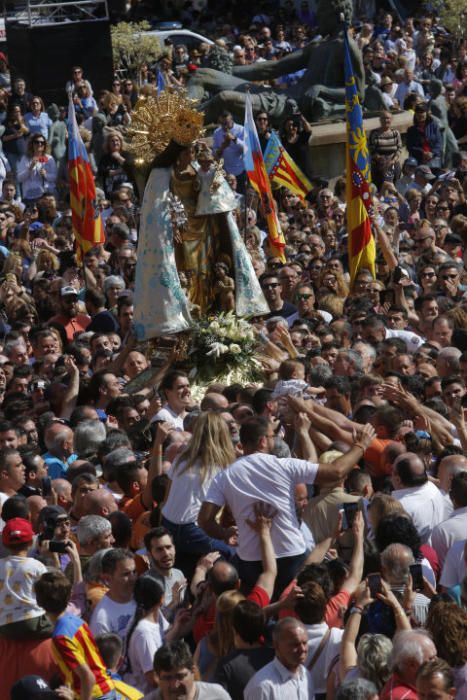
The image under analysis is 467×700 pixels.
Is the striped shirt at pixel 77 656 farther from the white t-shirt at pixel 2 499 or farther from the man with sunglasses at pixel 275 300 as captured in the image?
the man with sunglasses at pixel 275 300

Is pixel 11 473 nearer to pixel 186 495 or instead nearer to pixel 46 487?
pixel 46 487

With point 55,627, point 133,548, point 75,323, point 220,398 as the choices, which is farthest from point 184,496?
point 75,323

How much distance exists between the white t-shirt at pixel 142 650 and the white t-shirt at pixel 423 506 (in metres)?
1.72

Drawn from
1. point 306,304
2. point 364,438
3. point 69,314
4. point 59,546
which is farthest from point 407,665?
point 69,314

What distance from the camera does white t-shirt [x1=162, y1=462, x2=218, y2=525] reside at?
9.58m

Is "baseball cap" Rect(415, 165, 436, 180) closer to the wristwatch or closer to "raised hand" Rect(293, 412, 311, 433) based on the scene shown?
"raised hand" Rect(293, 412, 311, 433)

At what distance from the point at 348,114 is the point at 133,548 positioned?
8739mm

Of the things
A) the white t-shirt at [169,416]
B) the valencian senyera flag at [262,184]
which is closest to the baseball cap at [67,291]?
the valencian senyera flag at [262,184]

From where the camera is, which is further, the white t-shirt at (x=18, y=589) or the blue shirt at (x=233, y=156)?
the blue shirt at (x=233, y=156)

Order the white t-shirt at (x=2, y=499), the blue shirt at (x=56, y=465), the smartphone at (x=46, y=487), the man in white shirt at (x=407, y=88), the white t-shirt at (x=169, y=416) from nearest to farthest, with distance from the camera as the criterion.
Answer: the white t-shirt at (x=2, y=499), the smartphone at (x=46, y=487), the blue shirt at (x=56, y=465), the white t-shirt at (x=169, y=416), the man in white shirt at (x=407, y=88)

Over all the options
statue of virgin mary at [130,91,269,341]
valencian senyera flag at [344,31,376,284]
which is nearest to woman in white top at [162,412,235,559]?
statue of virgin mary at [130,91,269,341]

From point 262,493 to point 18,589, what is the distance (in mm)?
1344

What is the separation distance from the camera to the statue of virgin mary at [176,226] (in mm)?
14289

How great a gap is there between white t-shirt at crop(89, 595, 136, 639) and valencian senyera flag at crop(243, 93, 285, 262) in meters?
9.67
